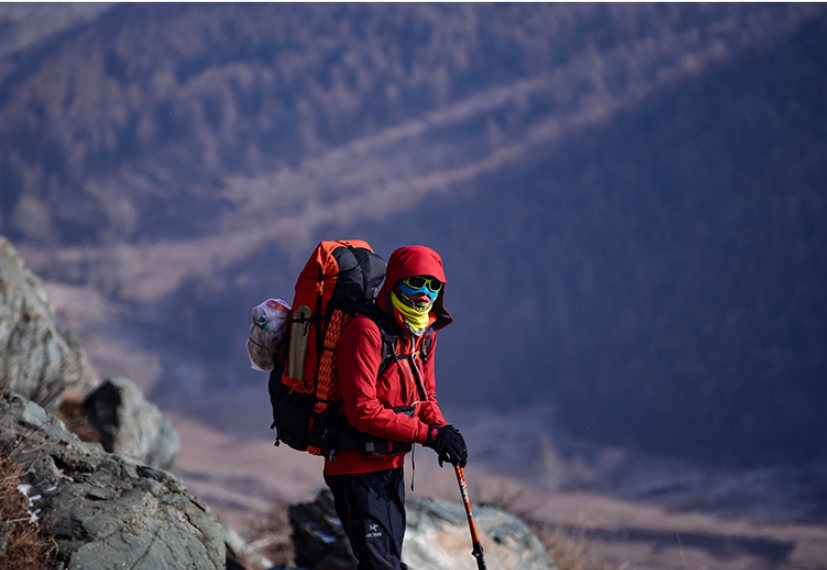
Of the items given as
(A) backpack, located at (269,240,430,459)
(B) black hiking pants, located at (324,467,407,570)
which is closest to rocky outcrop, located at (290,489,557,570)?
(B) black hiking pants, located at (324,467,407,570)

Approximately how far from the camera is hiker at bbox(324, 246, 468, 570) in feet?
10.7

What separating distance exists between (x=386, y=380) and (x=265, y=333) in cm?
75

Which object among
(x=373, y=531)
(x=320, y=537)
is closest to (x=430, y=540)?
(x=320, y=537)

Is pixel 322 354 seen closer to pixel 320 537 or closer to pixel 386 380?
pixel 386 380

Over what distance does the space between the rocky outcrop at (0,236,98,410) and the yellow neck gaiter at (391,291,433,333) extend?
460cm

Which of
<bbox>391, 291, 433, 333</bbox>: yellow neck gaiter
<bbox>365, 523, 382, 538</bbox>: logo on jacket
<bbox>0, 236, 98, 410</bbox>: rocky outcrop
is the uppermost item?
<bbox>0, 236, 98, 410</bbox>: rocky outcrop

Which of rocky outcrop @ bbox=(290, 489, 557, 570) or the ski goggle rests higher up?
the ski goggle

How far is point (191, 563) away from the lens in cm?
395

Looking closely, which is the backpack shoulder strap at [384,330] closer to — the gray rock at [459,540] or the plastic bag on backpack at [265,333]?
the plastic bag on backpack at [265,333]

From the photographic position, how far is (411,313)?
11.5ft

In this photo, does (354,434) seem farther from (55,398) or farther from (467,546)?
(55,398)

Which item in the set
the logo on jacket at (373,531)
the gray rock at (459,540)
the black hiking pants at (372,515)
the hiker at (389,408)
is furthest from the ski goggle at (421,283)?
the gray rock at (459,540)

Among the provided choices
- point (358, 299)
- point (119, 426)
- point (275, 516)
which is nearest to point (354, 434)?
point (358, 299)

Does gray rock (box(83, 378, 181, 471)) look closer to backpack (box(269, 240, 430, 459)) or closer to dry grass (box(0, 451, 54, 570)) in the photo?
dry grass (box(0, 451, 54, 570))
